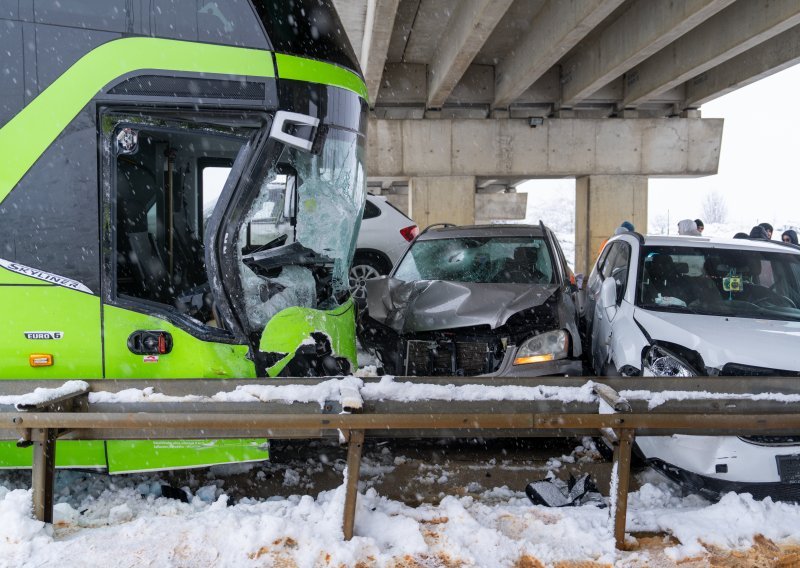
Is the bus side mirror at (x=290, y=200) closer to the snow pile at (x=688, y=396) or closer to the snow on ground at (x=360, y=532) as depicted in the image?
the snow on ground at (x=360, y=532)

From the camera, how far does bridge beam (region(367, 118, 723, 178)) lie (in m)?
15.7

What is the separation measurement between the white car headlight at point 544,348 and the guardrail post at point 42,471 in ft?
11.3

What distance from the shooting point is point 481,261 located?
698 centimetres

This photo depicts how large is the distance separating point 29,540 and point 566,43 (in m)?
11.0

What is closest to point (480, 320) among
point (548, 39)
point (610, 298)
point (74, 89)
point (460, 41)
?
point (610, 298)

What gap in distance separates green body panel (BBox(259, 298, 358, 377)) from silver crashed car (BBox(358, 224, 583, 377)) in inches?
47.1

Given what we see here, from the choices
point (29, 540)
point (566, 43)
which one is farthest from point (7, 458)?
point (566, 43)

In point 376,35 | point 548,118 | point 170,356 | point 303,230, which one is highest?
point 376,35

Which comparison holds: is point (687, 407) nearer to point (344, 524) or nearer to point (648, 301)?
point (648, 301)

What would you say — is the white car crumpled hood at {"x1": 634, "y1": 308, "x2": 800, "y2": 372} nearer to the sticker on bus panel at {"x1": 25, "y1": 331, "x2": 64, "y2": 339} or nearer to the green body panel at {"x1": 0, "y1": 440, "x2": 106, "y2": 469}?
the green body panel at {"x1": 0, "y1": 440, "x2": 106, "y2": 469}

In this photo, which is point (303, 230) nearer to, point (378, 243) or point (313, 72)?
point (313, 72)

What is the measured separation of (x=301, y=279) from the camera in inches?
182

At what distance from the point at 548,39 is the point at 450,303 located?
7.88 m

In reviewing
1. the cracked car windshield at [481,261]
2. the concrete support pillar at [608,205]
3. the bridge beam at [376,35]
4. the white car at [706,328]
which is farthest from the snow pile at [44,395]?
the concrete support pillar at [608,205]
